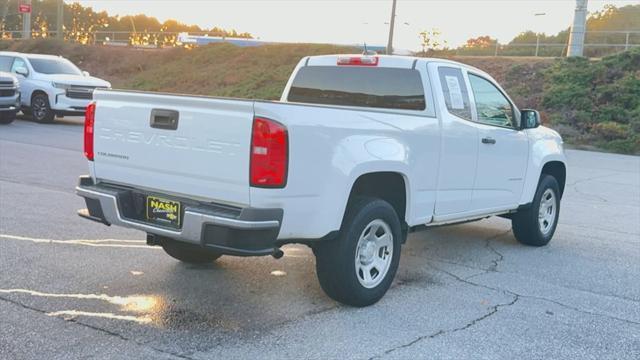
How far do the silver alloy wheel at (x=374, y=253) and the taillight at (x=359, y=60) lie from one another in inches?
67.7

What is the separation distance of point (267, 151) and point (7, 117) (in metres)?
16.2

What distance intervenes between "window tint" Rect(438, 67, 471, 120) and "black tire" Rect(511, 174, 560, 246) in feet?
5.69

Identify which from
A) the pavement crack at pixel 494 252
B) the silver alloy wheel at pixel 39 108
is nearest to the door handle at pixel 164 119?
the pavement crack at pixel 494 252

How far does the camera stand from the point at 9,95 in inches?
696

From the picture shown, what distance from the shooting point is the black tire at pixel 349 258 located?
4.91m

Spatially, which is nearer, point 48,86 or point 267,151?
point 267,151

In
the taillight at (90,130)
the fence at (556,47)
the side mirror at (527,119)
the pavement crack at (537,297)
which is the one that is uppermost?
the fence at (556,47)

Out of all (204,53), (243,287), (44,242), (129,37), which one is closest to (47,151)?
(44,242)

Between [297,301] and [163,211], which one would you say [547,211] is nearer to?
[297,301]

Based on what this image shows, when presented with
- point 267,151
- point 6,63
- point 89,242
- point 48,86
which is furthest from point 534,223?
point 6,63

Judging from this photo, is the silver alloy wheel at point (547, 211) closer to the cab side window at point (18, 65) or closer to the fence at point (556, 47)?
the cab side window at point (18, 65)

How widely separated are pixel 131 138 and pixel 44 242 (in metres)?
2.24

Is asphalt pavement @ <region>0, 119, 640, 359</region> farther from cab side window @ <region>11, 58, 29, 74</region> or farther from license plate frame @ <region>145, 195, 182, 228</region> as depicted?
cab side window @ <region>11, 58, 29, 74</region>

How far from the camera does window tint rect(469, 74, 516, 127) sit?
6.56 meters
